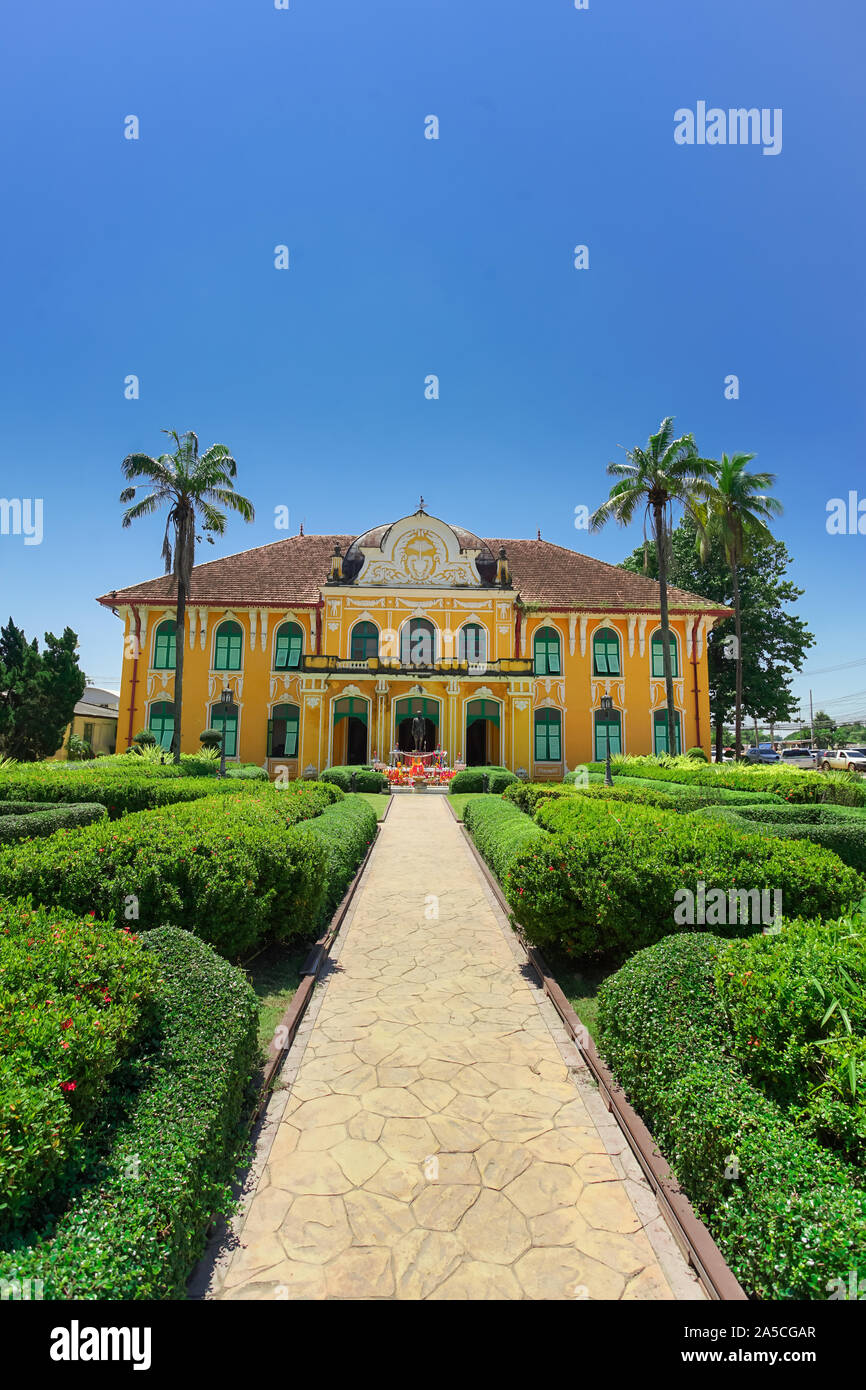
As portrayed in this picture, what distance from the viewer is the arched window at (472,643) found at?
88.9ft

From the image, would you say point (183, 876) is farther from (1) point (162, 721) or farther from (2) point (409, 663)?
(1) point (162, 721)

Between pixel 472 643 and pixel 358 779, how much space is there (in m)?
8.97

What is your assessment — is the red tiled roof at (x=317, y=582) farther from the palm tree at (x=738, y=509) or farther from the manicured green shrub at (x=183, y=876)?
the manicured green shrub at (x=183, y=876)

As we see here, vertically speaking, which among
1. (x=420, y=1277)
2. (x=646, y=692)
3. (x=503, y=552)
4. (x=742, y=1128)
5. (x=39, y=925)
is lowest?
(x=420, y=1277)

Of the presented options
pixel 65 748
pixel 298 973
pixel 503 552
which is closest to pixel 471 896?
pixel 298 973

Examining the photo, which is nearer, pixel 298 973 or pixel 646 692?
pixel 298 973

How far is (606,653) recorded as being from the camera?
27953 mm

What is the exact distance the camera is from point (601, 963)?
263 inches

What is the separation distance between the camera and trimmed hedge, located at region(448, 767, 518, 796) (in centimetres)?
2067

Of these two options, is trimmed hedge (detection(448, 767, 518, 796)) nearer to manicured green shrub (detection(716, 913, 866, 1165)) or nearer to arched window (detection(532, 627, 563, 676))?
arched window (detection(532, 627, 563, 676))
